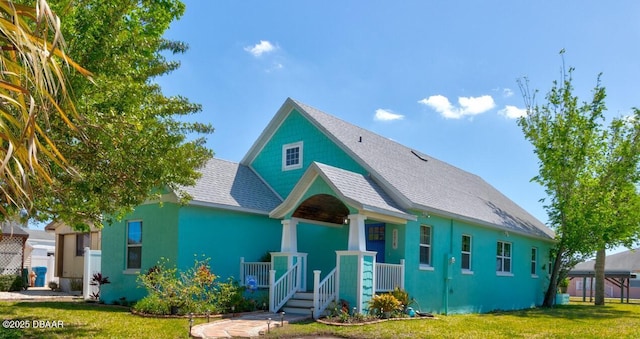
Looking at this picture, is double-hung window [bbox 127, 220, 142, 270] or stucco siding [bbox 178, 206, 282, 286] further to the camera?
double-hung window [bbox 127, 220, 142, 270]

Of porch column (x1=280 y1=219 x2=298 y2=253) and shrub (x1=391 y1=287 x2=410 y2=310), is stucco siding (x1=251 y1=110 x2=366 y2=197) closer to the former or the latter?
porch column (x1=280 y1=219 x2=298 y2=253)

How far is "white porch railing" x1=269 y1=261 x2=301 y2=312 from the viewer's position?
47.5 feet

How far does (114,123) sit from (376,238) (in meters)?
9.75

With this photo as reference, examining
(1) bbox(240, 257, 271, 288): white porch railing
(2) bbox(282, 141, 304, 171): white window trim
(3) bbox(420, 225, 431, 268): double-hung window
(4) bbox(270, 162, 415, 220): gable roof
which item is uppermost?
(2) bbox(282, 141, 304, 171): white window trim

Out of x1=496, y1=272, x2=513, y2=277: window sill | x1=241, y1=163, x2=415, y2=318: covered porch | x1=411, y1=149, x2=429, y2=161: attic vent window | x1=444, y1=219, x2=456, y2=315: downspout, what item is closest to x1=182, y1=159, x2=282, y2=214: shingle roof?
x1=241, y1=163, x2=415, y2=318: covered porch

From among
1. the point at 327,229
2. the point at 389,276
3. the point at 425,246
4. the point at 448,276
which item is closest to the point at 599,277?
the point at 448,276

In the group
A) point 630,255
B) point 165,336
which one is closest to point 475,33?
point 165,336

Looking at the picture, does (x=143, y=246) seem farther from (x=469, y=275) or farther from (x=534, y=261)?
(x=534, y=261)

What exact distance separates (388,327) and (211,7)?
786 centimetres

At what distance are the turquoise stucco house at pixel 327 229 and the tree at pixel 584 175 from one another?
3.51 meters

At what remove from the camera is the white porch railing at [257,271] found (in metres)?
16.4

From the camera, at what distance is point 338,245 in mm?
17594

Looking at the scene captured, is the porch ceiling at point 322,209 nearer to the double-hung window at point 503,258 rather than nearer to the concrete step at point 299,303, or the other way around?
the concrete step at point 299,303

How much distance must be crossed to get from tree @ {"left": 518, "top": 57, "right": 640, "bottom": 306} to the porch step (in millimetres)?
13756
